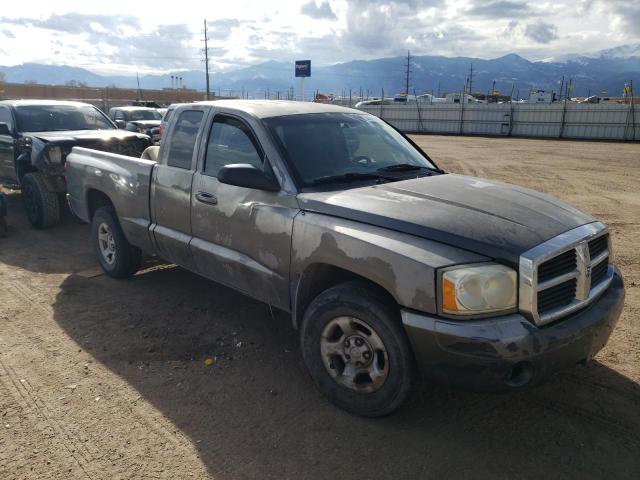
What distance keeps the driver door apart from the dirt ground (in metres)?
0.63

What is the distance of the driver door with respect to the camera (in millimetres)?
3381

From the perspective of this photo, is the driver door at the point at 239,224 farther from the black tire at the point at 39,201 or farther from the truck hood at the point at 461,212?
the black tire at the point at 39,201

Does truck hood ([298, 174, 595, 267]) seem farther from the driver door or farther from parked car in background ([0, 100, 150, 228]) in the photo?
parked car in background ([0, 100, 150, 228])

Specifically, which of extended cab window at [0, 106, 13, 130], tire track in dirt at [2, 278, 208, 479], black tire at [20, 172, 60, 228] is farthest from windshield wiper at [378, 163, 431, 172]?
extended cab window at [0, 106, 13, 130]

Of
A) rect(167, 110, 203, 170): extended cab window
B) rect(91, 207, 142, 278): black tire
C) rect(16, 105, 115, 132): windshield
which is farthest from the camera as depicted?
rect(16, 105, 115, 132): windshield

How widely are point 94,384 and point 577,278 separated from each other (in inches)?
124

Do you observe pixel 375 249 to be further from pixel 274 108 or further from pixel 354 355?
pixel 274 108

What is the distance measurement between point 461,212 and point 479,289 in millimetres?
556

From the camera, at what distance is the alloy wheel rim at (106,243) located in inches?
212

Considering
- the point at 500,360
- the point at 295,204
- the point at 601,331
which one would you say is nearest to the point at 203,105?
the point at 295,204

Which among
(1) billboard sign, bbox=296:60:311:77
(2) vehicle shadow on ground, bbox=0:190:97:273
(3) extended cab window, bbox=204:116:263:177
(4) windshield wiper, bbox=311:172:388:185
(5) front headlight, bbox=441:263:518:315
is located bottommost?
(2) vehicle shadow on ground, bbox=0:190:97:273

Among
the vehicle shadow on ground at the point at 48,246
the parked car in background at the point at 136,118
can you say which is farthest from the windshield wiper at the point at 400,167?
the parked car in background at the point at 136,118

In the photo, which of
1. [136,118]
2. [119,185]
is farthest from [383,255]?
[136,118]

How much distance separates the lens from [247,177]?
10.8 ft
